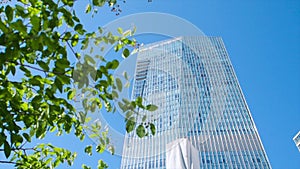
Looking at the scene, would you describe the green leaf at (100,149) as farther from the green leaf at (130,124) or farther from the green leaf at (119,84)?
the green leaf at (119,84)

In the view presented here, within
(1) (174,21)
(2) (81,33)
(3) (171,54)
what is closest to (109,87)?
(2) (81,33)

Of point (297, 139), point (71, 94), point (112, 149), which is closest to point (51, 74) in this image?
point (71, 94)

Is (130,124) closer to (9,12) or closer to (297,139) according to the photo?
(9,12)

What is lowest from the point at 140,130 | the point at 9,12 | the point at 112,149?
the point at 140,130

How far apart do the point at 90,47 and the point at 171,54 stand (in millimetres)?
2406

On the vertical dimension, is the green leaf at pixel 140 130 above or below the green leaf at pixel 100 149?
below

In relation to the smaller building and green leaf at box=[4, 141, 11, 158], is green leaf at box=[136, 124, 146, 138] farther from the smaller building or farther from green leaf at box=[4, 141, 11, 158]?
the smaller building

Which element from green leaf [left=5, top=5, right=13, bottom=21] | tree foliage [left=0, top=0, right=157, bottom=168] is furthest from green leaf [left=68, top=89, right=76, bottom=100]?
green leaf [left=5, top=5, right=13, bottom=21]

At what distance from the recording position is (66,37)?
166 cm

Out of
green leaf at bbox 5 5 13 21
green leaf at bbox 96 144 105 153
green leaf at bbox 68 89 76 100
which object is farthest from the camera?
green leaf at bbox 96 144 105 153

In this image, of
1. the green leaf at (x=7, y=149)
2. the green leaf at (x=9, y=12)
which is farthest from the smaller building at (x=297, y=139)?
the green leaf at (x=9, y=12)

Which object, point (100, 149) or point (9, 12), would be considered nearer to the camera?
point (9, 12)

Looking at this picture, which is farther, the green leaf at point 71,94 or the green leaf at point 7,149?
the green leaf at point 71,94

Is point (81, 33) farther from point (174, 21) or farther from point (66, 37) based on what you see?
point (174, 21)
